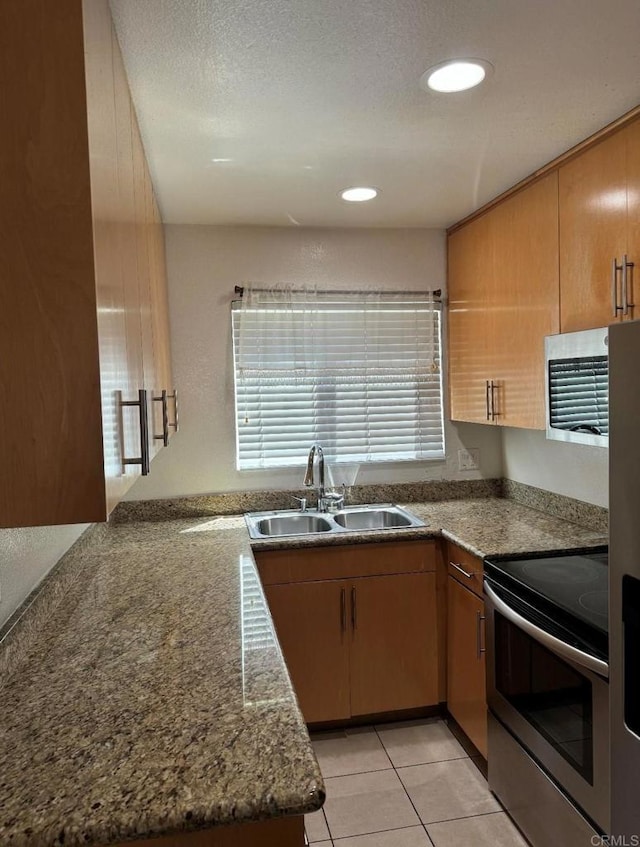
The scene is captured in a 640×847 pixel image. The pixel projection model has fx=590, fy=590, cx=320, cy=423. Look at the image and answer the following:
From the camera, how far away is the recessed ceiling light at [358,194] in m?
2.48

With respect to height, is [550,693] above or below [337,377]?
below

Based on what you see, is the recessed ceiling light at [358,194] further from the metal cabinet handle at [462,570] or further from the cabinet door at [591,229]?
the metal cabinet handle at [462,570]

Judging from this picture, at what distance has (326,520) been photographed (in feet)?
9.50

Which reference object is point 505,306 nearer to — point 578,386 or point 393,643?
point 578,386

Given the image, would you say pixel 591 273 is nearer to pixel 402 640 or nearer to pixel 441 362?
pixel 441 362

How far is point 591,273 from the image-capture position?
2.03m

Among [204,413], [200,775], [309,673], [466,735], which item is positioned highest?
[204,413]

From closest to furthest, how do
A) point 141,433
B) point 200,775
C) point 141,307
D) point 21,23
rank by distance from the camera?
point 21,23, point 200,775, point 141,433, point 141,307

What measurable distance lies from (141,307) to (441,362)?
201 centimetres

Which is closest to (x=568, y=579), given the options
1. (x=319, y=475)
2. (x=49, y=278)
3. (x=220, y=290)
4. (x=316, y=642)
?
(x=316, y=642)

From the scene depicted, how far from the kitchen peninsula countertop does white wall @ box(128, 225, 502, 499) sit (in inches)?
34.4

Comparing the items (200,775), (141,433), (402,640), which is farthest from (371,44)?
(402,640)

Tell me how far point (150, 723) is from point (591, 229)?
6.49 ft

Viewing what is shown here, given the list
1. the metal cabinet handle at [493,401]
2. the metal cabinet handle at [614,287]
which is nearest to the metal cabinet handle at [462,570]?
the metal cabinet handle at [493,401]
